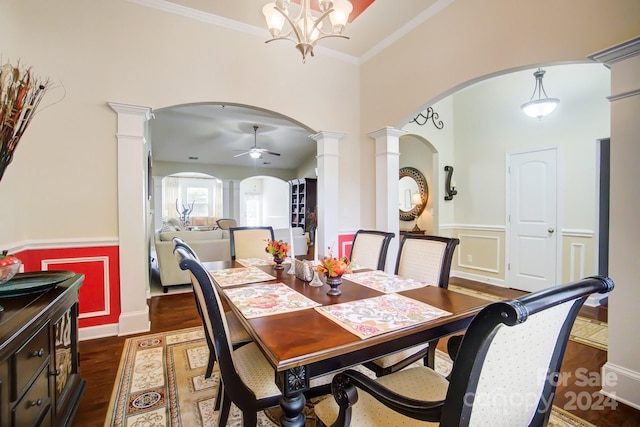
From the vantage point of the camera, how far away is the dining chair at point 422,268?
1.63 metres

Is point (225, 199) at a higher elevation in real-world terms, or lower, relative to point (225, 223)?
higher

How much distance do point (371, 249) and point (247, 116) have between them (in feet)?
16.0

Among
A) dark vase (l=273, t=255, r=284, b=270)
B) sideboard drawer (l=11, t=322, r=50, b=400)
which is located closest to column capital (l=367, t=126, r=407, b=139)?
dark vase (l=273, t=255, r=284, b=270)

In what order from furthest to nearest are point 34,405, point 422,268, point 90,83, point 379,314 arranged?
point 90,83, point 422,268, point 379,314, point 34,405

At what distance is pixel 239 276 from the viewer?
1978mm

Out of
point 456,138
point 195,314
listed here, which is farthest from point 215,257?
point 456,138

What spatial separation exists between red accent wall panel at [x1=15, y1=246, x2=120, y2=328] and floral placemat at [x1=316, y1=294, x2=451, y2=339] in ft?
7.70

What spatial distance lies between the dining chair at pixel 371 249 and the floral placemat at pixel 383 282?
0.27 m

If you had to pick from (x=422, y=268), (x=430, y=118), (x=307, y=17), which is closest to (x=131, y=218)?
(x=307, y=17)

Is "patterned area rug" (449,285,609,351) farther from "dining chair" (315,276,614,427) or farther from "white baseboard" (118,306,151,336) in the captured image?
"white baseboard" (118,306,151,336)

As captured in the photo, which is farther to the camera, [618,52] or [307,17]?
[307,17]

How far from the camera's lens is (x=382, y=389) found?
89cm

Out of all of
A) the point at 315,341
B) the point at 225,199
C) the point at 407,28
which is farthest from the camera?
the point at 225,199

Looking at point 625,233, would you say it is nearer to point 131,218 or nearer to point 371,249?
point 371,249
